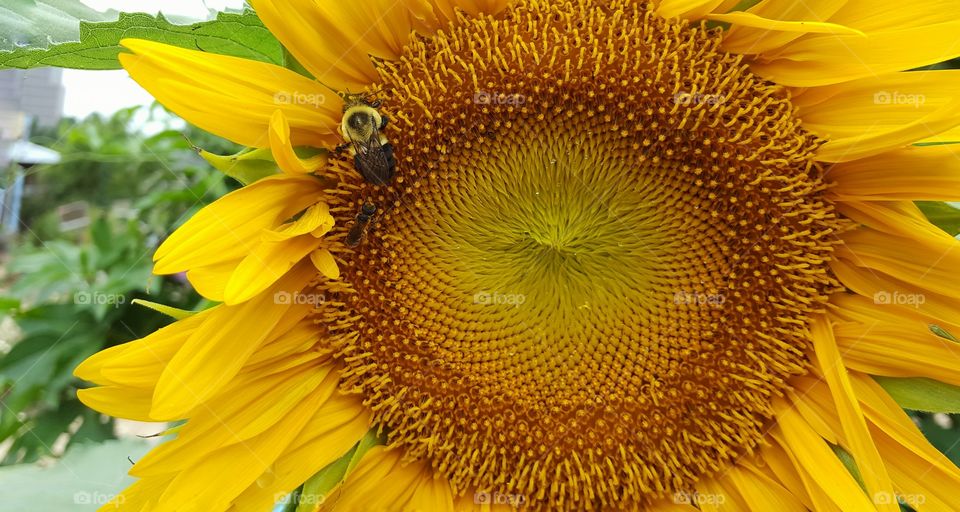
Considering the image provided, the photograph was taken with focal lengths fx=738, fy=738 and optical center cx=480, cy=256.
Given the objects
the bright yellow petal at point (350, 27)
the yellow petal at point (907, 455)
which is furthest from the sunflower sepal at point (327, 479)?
the yellow petal at point (907, 455)

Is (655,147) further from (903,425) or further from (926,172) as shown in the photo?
(903,425)

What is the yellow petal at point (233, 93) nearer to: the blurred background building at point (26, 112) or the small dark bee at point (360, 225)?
the small dark bee at point (360, 225)

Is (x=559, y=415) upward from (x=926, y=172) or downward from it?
downward

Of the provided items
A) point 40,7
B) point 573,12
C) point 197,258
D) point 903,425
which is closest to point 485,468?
point 197,258

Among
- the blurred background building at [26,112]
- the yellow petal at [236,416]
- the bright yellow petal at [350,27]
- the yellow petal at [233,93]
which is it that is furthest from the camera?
the blurred background building at [26,112]

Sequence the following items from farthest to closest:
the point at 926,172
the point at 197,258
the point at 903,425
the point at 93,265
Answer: the point at 93,265 < the point at 903,425 < the point at 926,172 < the point at 197,258

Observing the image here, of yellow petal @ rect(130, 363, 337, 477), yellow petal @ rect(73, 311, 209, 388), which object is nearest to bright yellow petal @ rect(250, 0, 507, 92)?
yellow petal @ rect(73, 311, 209, 388)
